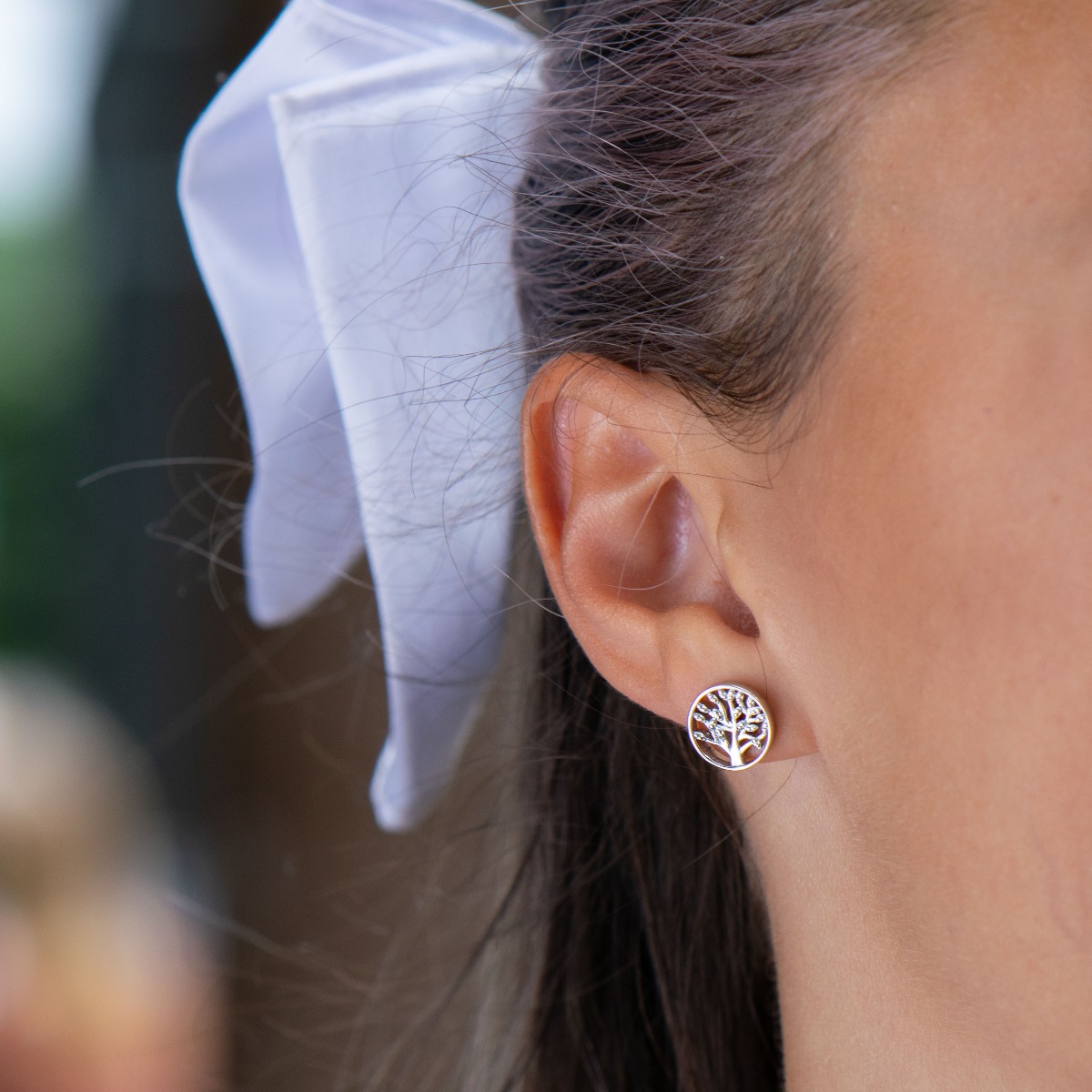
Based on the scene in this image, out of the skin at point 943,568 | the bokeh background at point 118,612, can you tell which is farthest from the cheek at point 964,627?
the bokeh background at point 118,612

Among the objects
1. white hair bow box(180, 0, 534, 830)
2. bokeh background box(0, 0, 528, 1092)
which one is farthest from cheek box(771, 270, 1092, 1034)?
bokeh background box(0, 0, 528, 1092)

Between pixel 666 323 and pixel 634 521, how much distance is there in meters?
0.11

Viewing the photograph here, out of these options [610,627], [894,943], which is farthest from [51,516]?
[894,943]

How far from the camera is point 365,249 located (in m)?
0.77

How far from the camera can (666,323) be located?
65 cm

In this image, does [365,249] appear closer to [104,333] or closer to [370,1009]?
[370,1009]

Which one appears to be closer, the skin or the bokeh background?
the skin

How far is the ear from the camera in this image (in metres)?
0.62

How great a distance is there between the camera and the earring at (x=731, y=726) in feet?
1.97

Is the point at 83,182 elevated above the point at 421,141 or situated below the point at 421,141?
below

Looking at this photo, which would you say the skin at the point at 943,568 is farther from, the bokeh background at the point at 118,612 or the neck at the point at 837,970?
the bokeh background at the point at 118,612

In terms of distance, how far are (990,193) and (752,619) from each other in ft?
0.76

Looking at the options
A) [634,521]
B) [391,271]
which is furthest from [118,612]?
[634,521]

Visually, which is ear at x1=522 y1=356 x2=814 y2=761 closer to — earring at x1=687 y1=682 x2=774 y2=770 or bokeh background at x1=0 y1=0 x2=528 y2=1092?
earring at x1=687 y1=682 x2=774 y2=770
